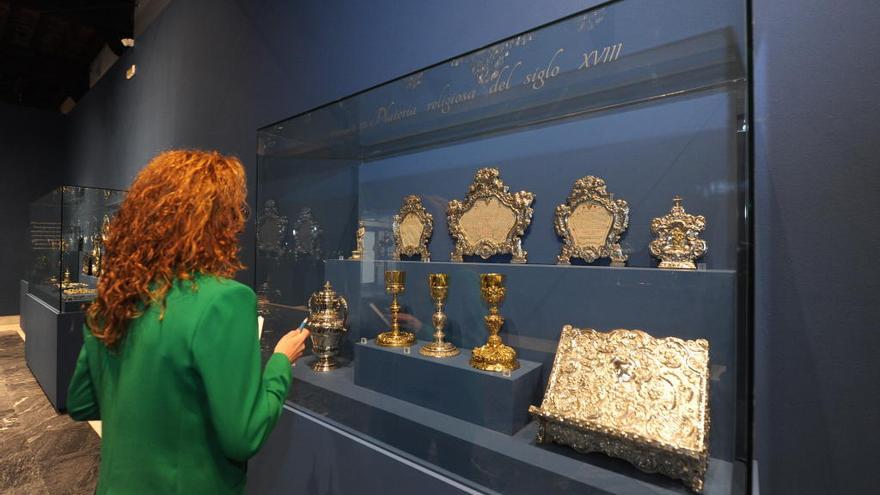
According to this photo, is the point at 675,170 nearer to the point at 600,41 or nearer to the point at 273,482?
the point at 600,41

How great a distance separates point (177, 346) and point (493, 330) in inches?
49.2

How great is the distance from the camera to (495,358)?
1682 millimetres

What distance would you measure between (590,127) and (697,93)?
0.41 meters

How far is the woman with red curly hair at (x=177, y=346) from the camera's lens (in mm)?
837

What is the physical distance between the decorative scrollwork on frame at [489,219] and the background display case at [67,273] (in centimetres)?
334

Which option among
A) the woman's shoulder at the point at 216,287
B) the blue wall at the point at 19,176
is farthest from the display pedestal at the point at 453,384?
the blue wall at the point at 19,176

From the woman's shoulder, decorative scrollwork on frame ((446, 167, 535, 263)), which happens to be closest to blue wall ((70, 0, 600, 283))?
decorative scrollwork on frame ((446, 167, 535, 263))

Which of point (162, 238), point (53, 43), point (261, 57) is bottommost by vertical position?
point (162, 238)

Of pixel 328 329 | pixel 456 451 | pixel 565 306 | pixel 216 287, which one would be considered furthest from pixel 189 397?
pixel 328 329

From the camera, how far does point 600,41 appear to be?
1.50 m

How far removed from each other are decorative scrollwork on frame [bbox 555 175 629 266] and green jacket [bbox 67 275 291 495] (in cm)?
133

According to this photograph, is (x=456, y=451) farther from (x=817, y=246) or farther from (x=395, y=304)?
(x=817, y=246)

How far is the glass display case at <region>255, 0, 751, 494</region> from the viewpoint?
126 cm

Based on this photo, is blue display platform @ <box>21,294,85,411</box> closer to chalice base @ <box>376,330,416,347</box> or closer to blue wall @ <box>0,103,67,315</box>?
chalice base @ <box>376,330,416,347</box>
